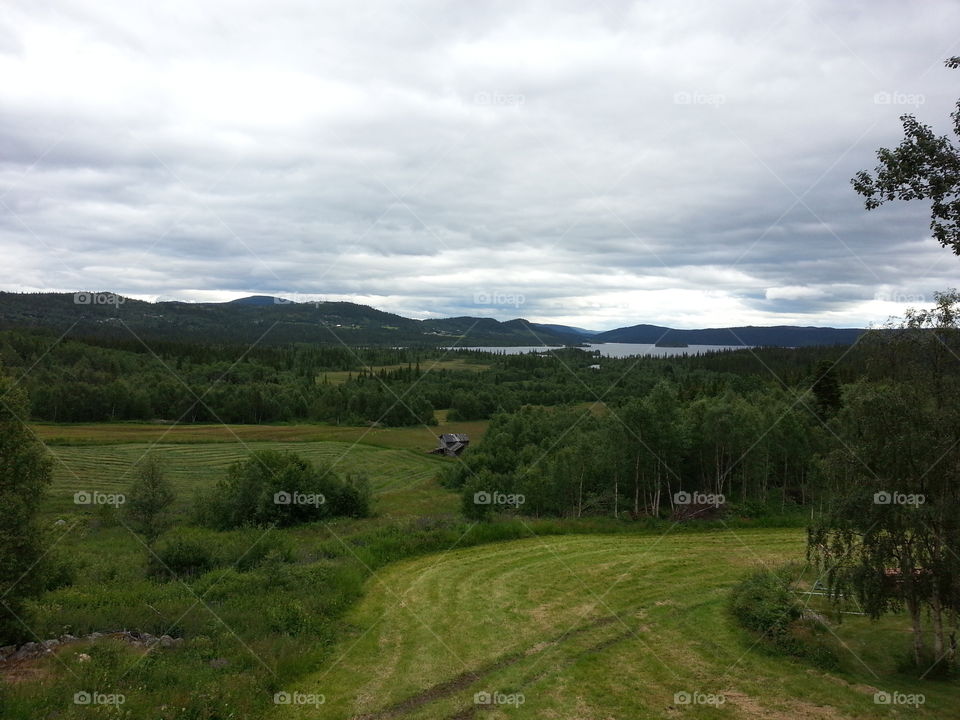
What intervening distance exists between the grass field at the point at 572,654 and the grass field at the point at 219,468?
74.1 feet

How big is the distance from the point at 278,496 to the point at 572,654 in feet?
82.6

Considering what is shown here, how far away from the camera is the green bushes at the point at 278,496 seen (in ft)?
116

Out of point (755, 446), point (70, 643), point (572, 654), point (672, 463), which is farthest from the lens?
point (755, 446)

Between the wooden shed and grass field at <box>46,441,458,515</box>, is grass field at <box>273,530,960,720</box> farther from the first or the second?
the wooden shed

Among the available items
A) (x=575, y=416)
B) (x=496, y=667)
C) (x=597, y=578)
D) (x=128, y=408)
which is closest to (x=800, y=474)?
(x=575, y=416)

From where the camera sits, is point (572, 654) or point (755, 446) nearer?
→ point (572, 654)

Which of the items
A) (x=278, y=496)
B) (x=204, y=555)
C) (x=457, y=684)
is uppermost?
(x=457, y=684)

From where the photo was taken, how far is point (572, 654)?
15.1 meters

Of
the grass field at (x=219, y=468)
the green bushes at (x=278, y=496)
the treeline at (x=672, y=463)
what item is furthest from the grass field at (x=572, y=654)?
the grass field at (x=219, y=468)

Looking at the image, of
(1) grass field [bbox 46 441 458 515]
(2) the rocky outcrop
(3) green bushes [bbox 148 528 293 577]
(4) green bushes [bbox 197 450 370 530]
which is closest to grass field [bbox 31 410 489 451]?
(1) grass field [bbox 46 441 458 515]

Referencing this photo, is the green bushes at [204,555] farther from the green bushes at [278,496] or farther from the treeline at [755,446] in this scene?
the treeline at [755,446]

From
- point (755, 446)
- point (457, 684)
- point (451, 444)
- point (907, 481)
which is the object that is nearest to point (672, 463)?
point (755, 446)

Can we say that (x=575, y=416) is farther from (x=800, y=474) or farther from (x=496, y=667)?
(x=496, y=667)

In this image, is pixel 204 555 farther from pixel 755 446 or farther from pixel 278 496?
pixel 755 446
